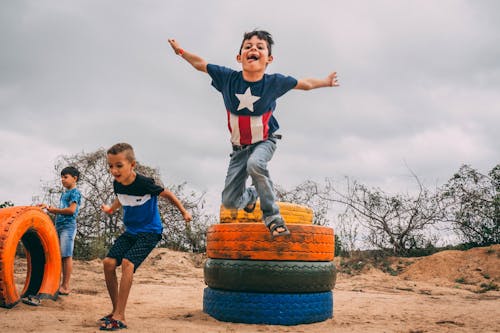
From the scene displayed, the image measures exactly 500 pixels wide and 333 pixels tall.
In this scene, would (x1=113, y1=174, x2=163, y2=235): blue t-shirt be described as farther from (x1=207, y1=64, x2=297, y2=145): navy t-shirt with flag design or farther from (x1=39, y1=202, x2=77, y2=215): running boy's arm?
(x1=39, y1=202, x2=77, y2=215): running boy's arm

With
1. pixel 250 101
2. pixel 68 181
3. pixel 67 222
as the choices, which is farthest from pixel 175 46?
pixel 67 222

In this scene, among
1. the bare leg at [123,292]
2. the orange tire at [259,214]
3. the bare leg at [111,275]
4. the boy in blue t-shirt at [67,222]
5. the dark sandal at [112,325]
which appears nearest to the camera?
the dark sandal at [112,325]

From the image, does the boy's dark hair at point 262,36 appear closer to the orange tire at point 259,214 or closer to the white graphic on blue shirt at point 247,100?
the white graphic on blue shirt at point 247,100

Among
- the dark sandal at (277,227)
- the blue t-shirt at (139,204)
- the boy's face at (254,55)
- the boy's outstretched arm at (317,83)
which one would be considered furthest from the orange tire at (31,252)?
the boy's outstretched arm at (317,83)

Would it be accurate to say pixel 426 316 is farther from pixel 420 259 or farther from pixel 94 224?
pixel 94 224

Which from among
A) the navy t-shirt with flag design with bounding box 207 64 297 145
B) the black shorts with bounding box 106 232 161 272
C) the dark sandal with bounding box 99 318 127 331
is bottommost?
the dark sandal with bounding box 99 318 127 331

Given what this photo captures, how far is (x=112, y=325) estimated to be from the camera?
3605 millimetres

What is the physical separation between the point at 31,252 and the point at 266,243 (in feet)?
9.97

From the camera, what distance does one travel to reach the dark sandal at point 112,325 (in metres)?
3.56

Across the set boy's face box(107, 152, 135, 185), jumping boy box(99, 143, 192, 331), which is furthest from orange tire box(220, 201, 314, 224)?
boy's face box(107, 152, 135, 185)

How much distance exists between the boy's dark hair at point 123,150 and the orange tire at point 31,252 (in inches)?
62.5

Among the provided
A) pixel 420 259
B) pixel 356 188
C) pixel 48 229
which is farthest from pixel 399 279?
pixel 48 229

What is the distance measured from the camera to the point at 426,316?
504cm

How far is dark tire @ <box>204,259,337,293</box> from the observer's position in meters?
4.26
